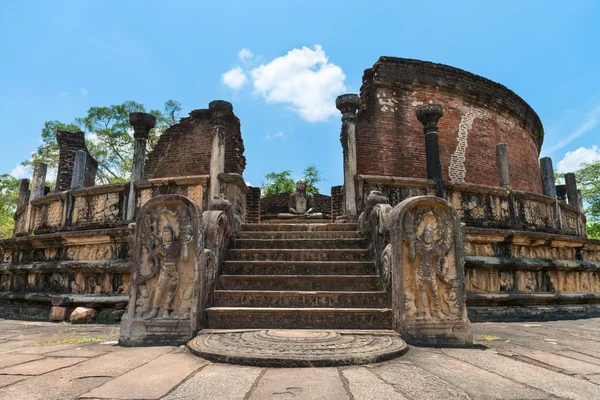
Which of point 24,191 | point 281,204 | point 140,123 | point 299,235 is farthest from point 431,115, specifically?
point 24,191

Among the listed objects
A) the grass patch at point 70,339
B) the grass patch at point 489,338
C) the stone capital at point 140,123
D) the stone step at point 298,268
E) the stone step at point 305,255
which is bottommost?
the grass patch at point 70,339

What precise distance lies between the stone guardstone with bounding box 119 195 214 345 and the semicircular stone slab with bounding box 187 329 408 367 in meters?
0.29

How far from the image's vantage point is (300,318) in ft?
12.3

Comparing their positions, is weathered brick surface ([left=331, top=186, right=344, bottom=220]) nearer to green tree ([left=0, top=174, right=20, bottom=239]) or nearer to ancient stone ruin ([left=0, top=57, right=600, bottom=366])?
ancient stone ruin ([left=0, top=57, right=600, bottom=366])

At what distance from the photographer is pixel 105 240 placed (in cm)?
596

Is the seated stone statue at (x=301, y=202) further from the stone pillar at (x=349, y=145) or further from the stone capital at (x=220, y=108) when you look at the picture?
the stone capital at (x=220, y=108)

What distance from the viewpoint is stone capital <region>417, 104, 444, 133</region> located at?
751 cm

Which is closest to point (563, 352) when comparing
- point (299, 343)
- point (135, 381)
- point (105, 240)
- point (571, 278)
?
point (299, 343)

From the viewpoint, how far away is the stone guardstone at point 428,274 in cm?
340

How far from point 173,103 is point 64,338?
25.3 meters

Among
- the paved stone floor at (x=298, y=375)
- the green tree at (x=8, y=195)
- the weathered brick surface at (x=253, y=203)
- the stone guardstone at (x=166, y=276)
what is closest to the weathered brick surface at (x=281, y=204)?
the weathered brick surface at (x=253, y=203)

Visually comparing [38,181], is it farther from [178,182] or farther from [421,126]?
[421,126]

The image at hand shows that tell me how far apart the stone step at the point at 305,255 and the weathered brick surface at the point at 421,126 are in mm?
6949

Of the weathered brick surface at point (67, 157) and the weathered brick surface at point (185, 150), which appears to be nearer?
the weathered brick surface at point (67, 157)
